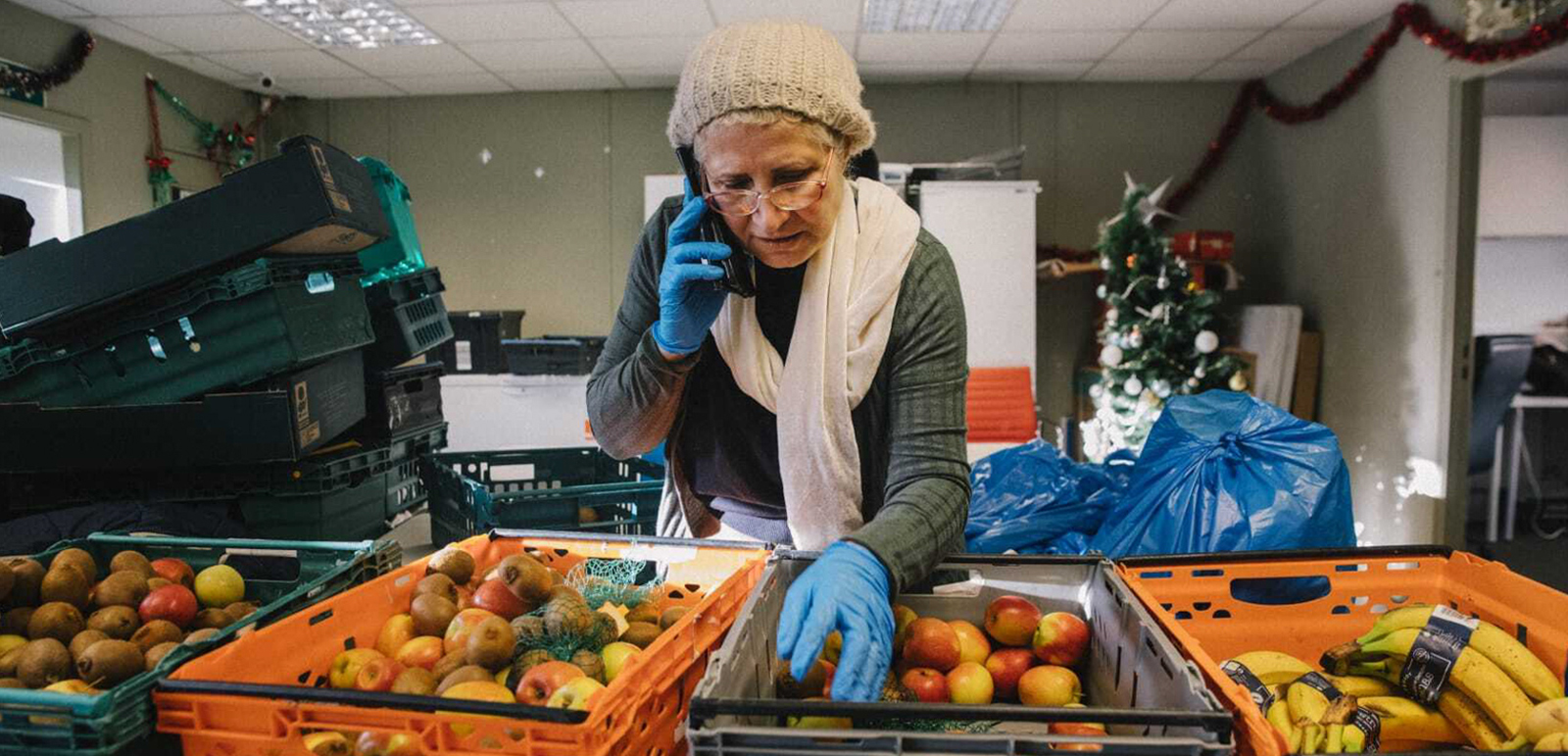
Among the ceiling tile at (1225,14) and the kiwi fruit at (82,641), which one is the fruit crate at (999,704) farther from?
the ceiling tile at (1225,14)

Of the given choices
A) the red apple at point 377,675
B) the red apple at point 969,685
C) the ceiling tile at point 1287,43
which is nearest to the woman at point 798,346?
the red apple at point 969,685

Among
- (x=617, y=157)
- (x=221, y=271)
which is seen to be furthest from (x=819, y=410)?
(x=617, y=157)

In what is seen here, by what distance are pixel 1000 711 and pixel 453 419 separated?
15.2 ft

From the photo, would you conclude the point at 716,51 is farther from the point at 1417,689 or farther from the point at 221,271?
the point at 221,271

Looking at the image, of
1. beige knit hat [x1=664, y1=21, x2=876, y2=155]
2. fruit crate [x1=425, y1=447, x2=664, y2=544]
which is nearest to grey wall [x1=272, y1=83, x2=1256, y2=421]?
fruit crate [x1=425, y1=447, x2=664, y2=544]

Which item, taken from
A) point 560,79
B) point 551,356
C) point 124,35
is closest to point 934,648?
point 551,356

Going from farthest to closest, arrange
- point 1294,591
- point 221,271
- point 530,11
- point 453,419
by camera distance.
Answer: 1. point 453,419
2. point 530,11
3. point 221,271
4. point 1294,591

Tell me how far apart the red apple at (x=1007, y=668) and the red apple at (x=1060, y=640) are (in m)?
0.02

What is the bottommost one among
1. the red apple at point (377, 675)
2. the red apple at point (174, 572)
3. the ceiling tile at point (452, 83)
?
the red apple at point (377, 675)

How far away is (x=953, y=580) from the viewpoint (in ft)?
3.40

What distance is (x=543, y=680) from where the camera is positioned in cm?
83

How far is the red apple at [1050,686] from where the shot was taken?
35.0 inches

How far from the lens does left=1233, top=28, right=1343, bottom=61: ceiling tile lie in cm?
451

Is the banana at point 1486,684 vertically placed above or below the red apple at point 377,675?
below
